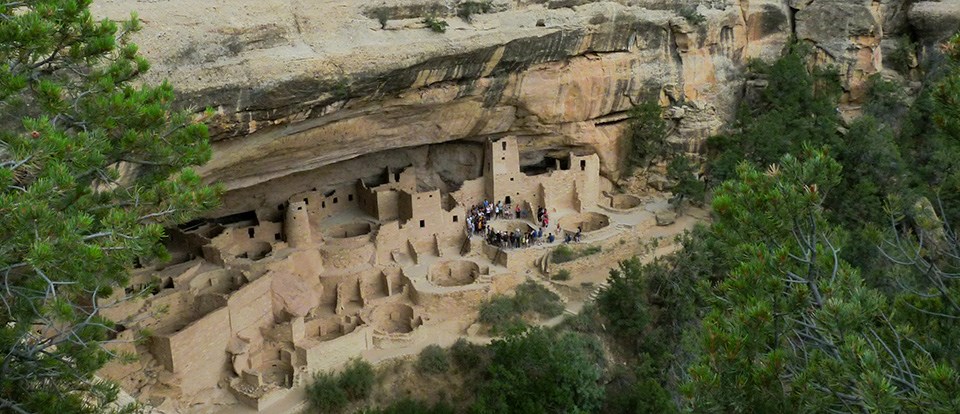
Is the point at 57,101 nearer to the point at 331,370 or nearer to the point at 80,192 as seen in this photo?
the point at 80,192

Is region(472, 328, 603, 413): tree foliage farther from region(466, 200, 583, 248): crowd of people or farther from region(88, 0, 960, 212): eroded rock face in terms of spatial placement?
region(88, 0, 960, 212): eroded rock face

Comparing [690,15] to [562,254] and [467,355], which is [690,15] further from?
[467,355]

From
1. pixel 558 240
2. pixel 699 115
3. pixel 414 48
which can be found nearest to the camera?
pixel 414 48

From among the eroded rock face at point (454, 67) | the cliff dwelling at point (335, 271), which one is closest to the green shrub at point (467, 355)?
the cliff dwelling at point (335, 271)

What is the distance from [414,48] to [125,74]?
670 cm

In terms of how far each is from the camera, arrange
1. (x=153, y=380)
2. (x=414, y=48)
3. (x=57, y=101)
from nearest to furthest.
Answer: (x=57, y=101) < (x=153, y=380) < (x=414, y=48)

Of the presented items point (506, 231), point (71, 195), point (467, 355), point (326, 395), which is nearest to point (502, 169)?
point (506, 231)

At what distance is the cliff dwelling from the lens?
1333 centimetres

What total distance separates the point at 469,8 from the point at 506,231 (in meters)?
5.15

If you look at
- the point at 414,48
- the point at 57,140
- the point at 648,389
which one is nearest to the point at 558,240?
the point at 648,389

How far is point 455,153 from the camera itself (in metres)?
18.9

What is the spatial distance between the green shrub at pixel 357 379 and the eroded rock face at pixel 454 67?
12.7 ft

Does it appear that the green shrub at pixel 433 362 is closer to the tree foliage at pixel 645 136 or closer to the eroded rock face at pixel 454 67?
the eroded rock face at pixel 454 67

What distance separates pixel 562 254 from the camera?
17.1 m
